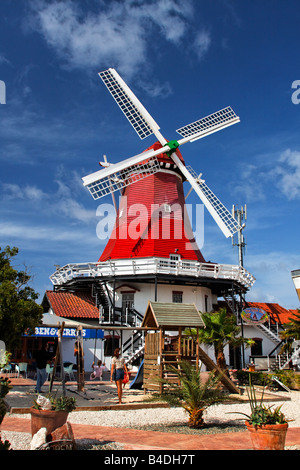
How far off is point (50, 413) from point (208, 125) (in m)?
28.5

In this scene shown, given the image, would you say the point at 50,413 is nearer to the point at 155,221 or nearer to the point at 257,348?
the point at 155,221

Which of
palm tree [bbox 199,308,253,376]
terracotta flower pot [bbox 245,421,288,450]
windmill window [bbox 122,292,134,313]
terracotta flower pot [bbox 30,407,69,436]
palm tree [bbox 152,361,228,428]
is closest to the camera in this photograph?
terracotta flower pot [bbox 245,421,288,450]

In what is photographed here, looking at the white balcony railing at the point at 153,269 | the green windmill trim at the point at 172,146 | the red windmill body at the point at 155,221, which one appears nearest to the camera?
the white balcony railing at the point at 153,269

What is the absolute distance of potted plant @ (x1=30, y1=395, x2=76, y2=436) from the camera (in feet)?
20.9

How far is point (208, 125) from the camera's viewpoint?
31938 mm

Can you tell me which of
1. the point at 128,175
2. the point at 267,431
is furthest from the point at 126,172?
the point at 267,431

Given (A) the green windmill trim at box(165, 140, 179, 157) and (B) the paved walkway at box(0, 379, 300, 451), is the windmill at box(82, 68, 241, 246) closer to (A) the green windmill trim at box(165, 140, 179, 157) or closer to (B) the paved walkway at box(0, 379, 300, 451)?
(A) the green windmill trim at box(165, 140, 179, 157)

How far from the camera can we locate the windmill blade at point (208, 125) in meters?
30.6

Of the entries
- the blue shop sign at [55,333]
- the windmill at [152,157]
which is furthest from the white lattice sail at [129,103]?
the blue shop sign at [55,333]

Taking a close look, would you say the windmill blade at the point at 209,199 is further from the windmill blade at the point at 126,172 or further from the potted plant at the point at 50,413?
the potted plant at the point at 50,413

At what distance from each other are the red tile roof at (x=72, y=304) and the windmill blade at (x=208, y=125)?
13.0m

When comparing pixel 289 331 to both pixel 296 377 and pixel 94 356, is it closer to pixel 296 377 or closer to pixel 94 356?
pixel 296 377

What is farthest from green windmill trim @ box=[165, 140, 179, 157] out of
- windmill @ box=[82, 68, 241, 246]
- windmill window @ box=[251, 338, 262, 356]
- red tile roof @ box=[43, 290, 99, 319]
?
windmill window @ box=[251, 338, 262, 356]

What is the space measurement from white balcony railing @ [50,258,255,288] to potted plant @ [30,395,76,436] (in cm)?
1854
